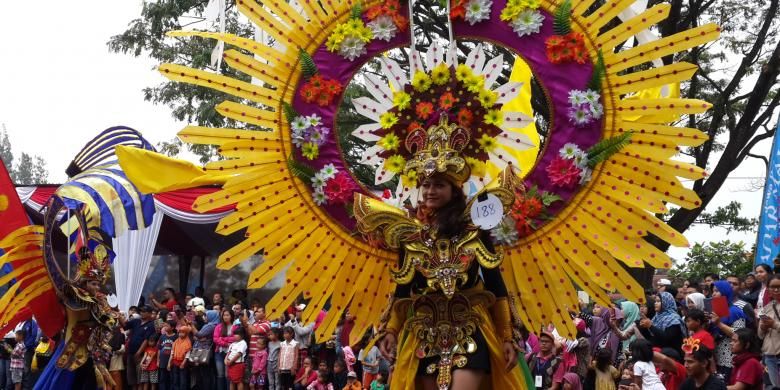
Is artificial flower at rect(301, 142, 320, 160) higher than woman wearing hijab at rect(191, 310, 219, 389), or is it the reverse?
artificial flower at rect(301, 142, 320, 160)

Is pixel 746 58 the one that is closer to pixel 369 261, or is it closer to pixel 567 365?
pixel 567 365

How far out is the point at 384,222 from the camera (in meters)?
5.18

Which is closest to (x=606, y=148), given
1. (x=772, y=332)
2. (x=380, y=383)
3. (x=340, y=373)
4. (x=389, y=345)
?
(x=389, y=345)

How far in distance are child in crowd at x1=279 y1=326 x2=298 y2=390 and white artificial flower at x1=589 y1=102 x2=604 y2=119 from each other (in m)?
7.95

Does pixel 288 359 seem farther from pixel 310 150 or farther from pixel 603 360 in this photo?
pixel 310 150

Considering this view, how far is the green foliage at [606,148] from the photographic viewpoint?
5.26 m

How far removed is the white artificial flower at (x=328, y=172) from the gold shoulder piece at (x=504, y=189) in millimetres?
1029

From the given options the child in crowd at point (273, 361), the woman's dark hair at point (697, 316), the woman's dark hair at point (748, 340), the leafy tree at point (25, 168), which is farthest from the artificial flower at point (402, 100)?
the leafy tree at point (25, 168)

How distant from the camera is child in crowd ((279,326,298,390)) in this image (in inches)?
491

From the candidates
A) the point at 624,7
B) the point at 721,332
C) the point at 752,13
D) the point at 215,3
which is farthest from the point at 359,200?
the point at 752,13

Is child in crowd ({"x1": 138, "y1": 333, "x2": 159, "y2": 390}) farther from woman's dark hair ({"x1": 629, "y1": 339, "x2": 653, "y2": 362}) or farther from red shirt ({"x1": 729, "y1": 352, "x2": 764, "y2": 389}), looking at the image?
red shirt ({"x1": 729, "y1": 352, "x2": 764, "y2": 389})

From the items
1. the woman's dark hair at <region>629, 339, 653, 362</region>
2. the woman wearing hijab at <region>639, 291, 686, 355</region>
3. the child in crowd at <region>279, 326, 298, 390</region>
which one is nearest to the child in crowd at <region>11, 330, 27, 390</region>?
the child in crowd at <region>279, 326, 298, 390</region>

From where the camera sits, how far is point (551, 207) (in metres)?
5.41

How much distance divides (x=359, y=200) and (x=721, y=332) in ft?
15.8
